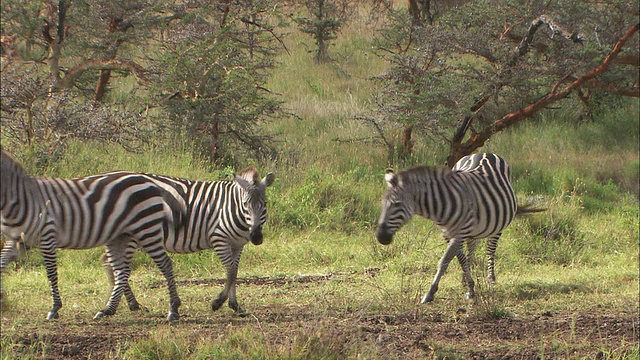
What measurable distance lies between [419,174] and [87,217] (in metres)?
2.92

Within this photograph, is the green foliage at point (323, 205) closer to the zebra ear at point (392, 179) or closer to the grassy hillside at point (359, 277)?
the grassy hillside at point (359, 277)

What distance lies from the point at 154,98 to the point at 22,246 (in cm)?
615

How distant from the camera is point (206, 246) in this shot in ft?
22.8

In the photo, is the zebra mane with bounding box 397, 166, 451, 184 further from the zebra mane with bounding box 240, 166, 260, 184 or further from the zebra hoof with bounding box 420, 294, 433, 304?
the zebra mane with bounding box 240, 166, 260, 184

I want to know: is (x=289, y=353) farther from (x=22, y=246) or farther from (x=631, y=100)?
(x=631, y=100)

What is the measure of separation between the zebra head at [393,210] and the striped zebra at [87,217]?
180 cm

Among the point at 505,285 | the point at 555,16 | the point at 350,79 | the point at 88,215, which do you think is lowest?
the point at 505,285

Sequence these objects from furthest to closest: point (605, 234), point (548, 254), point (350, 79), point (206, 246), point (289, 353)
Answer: point (350, 79) → point (605, 234) → point (548, 254) → point (206, 246) → point (289, 353)

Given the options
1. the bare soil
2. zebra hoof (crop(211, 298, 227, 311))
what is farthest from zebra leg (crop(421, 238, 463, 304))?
zebra hoof (crop(211, 298, 227, 311))

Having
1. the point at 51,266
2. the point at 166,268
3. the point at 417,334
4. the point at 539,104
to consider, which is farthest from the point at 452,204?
the point at 539,104

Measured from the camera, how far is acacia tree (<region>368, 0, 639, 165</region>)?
12.8 meters

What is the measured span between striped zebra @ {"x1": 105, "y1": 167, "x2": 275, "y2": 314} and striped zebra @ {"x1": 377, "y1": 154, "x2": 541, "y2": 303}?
1113 mm

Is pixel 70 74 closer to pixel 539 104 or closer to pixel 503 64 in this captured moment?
pixel 503 64

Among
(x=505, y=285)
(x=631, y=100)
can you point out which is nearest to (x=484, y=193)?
(x=505, y=285)
